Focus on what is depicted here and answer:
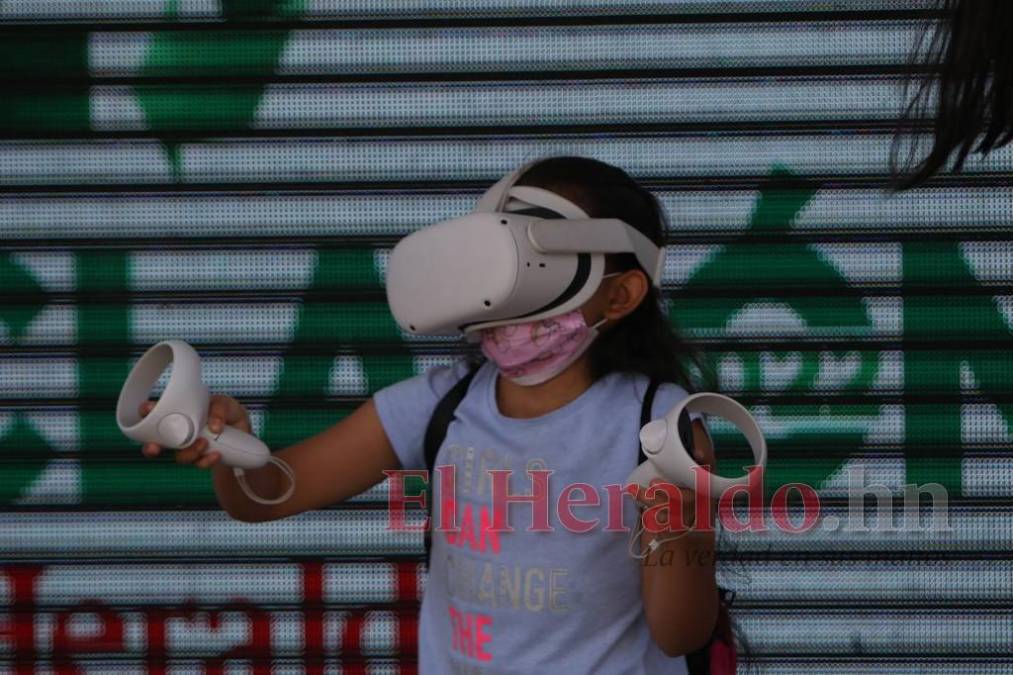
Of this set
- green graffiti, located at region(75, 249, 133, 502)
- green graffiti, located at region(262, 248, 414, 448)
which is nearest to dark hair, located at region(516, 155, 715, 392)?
green graffiti, located at region(262, 248, 414, 448)

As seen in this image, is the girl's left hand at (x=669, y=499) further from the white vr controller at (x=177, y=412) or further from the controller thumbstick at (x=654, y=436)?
the white vr controller at (x=177, y=412)

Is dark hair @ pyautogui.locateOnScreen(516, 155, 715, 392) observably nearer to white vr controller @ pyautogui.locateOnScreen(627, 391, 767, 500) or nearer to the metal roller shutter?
white vr controller @ pyautogui.locateOnScreen(627, 391, 767, 500)

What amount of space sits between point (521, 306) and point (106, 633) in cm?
220

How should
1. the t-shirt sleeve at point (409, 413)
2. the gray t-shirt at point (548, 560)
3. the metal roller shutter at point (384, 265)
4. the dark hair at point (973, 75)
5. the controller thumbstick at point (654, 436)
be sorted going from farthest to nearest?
1. the metal roller shutter at point (384, 265)
2. the t-shirt sleeve at point (409, 413)
3. the gray t-shirt at point (548, 560)
4. the controller thumbstick at point (654, 436)
5. the dark hair at point (973, 75)

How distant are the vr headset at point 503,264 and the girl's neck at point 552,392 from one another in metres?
0.15

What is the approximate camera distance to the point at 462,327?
2426mm

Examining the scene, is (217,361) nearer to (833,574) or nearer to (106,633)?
(106,633)

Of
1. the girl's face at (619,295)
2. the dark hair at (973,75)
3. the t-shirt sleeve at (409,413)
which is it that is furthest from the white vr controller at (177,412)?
the dark hair at (973,75)

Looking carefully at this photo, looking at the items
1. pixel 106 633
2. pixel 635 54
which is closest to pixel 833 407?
pixel 635 54

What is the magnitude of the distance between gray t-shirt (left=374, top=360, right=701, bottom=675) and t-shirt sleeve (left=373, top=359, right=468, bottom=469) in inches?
3.6

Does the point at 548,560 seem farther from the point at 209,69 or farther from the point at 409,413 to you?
the point at 209,69

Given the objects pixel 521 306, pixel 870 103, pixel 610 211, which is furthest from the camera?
pixel 870 103

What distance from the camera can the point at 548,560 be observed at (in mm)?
2377

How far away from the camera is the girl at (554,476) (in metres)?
2.34
